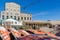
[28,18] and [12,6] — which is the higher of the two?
[12,6]

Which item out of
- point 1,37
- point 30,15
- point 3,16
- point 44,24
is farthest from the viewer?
point 30,15

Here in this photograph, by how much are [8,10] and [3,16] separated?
2.62 metres

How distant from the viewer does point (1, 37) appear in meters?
10.5

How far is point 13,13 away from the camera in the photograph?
51.7 m

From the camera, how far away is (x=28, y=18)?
53219 millimetres

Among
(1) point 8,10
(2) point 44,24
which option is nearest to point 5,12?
(1) point 8,10

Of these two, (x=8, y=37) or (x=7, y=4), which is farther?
(x=7, y=4)

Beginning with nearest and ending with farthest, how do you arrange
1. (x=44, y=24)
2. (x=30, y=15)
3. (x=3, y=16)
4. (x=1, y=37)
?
(x=1, y=37) → (x=44, y=24) → (x=3, y=16) → (x=30, y=15)

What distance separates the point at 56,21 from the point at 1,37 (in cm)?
3642

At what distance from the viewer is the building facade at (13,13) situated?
50.4m

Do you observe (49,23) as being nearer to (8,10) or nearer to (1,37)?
(8,10)

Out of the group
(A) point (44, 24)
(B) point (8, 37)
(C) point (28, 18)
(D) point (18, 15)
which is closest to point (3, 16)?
(D) point (18, 15)

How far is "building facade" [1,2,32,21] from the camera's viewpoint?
165 ft

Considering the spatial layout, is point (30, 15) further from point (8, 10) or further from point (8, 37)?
point (8, 37)
